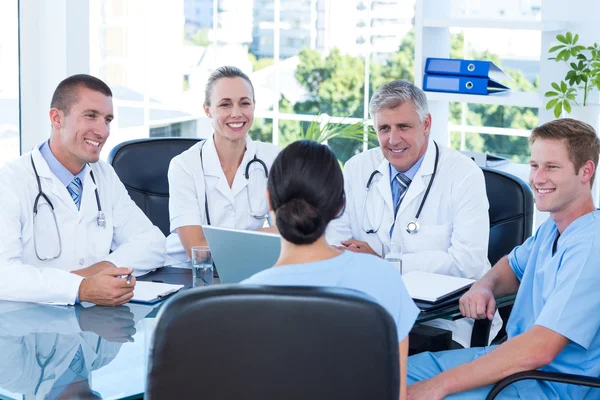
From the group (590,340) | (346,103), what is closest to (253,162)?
(590,340)

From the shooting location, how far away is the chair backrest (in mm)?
2811

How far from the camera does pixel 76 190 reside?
255 cm

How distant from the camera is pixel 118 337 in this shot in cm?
190

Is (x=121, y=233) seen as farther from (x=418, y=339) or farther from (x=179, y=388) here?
(x=179, y=388)

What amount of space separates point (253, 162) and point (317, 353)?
5.90ft

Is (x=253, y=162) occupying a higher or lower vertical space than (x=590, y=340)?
higher

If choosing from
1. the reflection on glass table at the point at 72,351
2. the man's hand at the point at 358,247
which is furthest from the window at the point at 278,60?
the reflection on glass table at the point at 72,351

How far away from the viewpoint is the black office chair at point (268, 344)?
4.13ft

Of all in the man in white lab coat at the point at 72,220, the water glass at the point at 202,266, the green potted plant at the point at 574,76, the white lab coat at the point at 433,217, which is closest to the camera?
the man in white lab coat at the point at 72,220

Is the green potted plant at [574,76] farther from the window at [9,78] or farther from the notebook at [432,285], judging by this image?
the window at [9,78]

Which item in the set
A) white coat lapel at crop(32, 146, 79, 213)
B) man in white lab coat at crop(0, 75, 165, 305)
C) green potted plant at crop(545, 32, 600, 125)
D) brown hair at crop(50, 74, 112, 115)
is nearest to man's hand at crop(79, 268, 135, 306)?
man in white lab coat at crop(0, 75, 165, 305)

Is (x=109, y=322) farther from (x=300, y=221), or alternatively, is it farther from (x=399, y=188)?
(x=399, y=188)

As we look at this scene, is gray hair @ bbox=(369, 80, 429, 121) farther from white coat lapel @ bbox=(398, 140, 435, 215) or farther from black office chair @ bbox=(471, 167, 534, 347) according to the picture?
black office chair @ bbox=(471, 167, 534, 347)

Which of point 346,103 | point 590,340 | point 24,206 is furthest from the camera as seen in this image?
point 346,103
